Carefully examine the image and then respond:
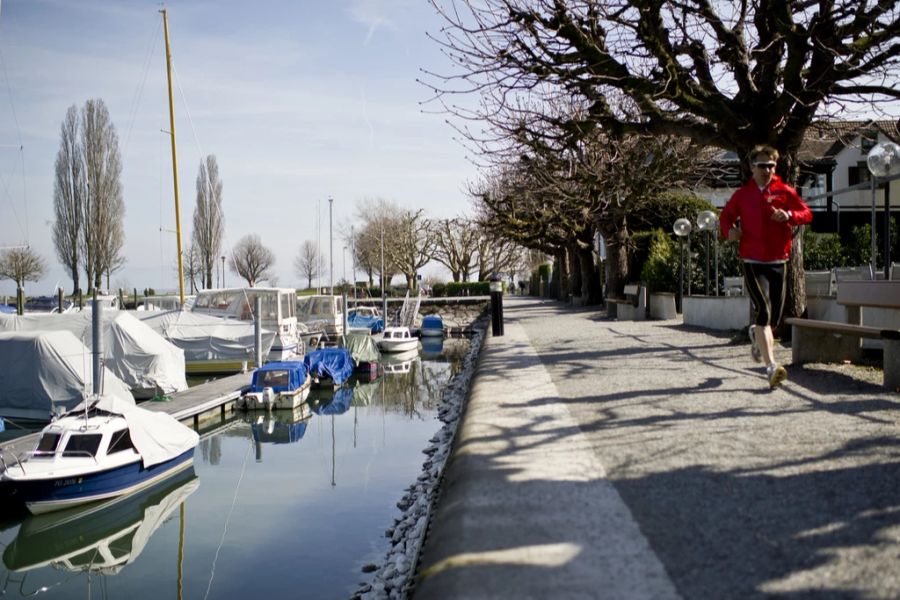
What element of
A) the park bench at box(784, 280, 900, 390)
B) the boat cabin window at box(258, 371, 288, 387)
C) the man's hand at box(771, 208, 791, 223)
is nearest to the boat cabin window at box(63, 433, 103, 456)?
the boat cabin window at box(258, 371, 288, 387)

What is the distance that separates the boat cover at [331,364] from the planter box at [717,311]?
1563 cm

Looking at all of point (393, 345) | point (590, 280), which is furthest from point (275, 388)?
point (590, 280)

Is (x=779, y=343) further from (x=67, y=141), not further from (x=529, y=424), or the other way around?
(x=67, y=141)

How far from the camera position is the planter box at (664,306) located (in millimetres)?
22016

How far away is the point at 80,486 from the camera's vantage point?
535 inches

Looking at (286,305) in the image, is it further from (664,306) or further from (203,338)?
(664,306)

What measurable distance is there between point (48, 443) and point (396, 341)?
91.6 ft

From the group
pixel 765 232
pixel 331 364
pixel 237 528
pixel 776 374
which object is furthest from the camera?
pixel 331 364

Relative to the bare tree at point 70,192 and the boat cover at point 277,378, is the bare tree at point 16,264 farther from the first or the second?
the boat cover at point 277,378

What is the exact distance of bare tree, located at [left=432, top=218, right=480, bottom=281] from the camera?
2923 inches

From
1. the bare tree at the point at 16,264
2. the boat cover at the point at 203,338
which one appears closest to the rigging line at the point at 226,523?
the boat cover at the point at 203,338

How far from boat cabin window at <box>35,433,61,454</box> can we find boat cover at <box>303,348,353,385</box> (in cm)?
1582

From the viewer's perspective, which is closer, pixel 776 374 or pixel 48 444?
pixel 776 374

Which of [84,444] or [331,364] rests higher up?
[84,444]
